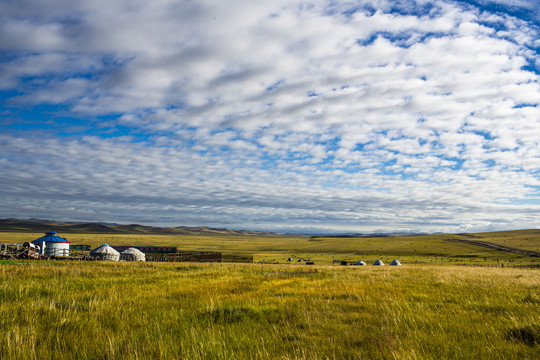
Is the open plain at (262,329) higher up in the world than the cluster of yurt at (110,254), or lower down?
higher up

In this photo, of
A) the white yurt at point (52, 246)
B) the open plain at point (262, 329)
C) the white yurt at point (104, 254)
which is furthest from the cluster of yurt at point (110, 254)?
the open plain at point (262, 329)

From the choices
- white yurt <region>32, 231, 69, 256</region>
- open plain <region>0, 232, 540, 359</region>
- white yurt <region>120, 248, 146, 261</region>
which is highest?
open plain <region>0, 232, 540, 359</region>

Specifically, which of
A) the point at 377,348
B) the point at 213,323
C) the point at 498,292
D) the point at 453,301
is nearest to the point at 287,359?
the point at 377,348

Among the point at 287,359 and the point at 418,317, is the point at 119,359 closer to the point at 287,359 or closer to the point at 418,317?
the point at 287,359

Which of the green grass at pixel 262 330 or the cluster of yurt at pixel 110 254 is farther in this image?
the cluster of yurt at pixel 110 254

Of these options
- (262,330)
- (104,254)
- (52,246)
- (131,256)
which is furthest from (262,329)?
(131,256)

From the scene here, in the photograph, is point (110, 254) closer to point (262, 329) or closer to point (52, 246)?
point (52, 246)

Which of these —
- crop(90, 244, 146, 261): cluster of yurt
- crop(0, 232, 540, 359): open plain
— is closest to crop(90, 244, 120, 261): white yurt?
crop(90, 244, 146, 261): cluster of yurt

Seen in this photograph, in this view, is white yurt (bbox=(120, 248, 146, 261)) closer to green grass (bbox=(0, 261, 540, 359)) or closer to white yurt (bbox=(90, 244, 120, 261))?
white yurt (bbox=(90, 244, 120, 261))

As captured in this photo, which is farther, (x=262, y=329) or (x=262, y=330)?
(x=262, y=329)

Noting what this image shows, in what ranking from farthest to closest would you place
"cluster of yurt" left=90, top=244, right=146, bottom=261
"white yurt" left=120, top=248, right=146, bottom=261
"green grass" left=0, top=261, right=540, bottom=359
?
1. "white yurt" left=120, top=248, right=146, bottom=261
2. "cluster of yurt" left=90, top=244, right=146, bottom=261
3. "green grass" left=0, top=261, right=540, bottom=359

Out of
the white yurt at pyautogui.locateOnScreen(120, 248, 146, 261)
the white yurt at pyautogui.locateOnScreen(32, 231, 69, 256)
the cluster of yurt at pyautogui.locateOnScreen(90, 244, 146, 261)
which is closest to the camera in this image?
the white yurt at pyautogui.locateOnScreen(32, 231, 69, 256)

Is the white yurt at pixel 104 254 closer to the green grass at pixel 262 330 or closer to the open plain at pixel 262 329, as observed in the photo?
the open plain at pixel 262 329

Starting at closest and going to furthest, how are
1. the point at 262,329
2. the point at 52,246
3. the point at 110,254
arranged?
the point at 262,329, the point at 52,246, the point at 110,254
